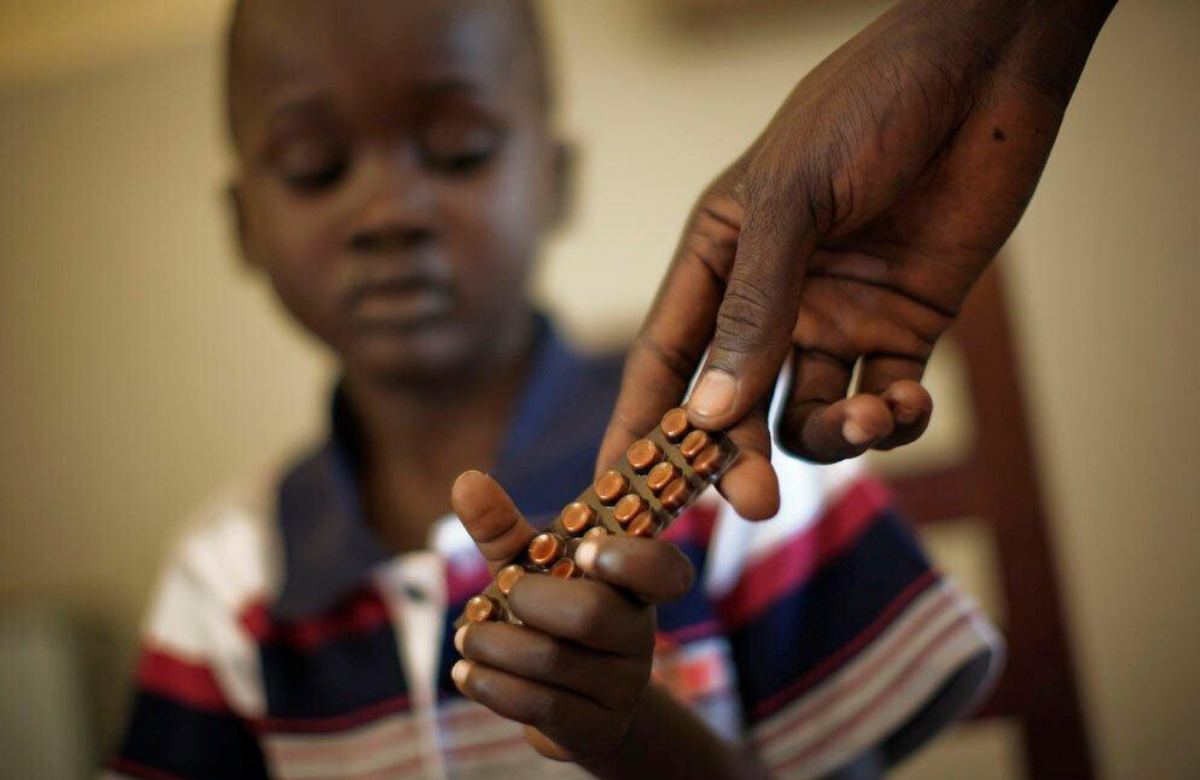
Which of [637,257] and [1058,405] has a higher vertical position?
[637,257]

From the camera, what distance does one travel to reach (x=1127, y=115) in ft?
2.61

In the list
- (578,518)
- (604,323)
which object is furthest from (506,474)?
(604,323)

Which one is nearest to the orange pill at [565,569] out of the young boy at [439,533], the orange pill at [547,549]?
the orange pill at [547,549]

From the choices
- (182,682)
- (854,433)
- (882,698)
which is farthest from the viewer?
(182,682)

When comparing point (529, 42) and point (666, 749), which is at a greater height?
point (529, 42)

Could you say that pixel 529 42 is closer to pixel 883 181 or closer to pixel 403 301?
pixel 403 301

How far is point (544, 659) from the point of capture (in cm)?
29

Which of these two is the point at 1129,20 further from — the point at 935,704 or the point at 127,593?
the point at 127,593

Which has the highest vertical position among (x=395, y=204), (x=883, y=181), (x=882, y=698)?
(x=395, y=204)

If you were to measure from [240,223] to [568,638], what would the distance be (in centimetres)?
50

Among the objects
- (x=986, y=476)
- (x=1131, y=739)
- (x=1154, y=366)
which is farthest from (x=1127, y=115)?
(x=1131, y=739)

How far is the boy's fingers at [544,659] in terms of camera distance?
0.96 ft

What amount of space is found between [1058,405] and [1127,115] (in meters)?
0.25

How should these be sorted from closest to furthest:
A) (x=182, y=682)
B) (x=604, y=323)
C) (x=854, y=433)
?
1. (x=854, y=433)
2. (x=182, y=682)
3. (x=604, y=323)
